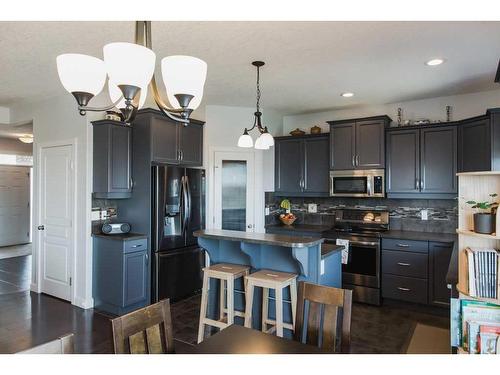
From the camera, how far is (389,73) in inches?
139

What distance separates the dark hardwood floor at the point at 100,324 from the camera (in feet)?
10.2

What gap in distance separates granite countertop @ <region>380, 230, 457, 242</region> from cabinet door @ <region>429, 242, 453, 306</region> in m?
0.08

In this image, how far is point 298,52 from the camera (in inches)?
118

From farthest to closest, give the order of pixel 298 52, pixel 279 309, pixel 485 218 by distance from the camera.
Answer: pixel 298 52 < pixel 279 309 < pixel 485 218

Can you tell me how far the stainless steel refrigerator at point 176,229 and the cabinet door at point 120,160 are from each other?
36cm

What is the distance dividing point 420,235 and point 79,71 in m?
4.08

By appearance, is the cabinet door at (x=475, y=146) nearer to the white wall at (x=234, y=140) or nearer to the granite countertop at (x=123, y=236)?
the white wall at (x=234, y=140)

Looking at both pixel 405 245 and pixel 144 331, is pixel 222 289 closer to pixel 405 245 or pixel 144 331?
pixel 144 331

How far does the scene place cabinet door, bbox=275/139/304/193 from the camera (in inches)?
203

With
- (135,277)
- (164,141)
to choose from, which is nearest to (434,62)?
(164,141)

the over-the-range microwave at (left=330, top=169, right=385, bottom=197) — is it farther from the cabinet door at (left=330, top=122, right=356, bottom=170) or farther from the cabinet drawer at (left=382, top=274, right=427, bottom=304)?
the cabinet drawer at (left=382, top=274, right=427, bottom=304)

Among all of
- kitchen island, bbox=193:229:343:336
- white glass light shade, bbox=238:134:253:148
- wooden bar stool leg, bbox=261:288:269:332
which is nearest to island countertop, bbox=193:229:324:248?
kitchen island, bbox=193:229:343:336
